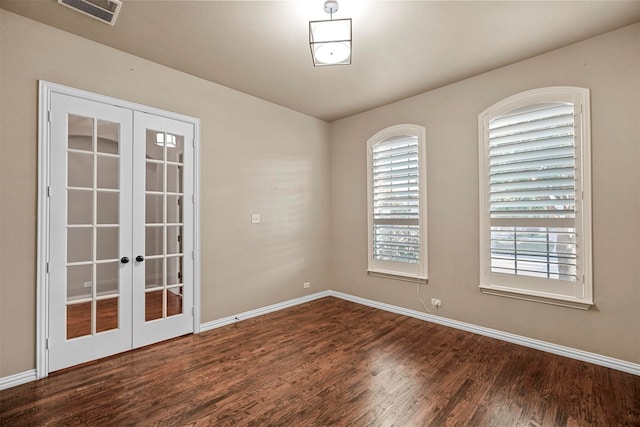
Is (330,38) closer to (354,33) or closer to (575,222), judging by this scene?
(354,33)

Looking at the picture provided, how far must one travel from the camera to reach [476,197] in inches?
134

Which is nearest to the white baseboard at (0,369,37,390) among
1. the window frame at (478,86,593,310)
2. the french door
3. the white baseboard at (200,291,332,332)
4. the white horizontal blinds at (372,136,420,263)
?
the french door

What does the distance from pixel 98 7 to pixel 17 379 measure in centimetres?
301

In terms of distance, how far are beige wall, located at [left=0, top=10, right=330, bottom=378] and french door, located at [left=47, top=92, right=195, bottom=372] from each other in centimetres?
16

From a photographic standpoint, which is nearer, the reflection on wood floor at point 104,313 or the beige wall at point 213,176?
the beige wall at point 213,176

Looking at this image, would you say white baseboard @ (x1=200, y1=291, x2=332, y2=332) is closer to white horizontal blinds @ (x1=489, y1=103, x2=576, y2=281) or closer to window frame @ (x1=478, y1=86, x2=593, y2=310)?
window frame @ (x1=478, y1=86, x2=593, y2=310)

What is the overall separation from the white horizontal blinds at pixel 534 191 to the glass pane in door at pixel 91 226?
396cm

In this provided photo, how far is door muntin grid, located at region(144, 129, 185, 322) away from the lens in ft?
10.2

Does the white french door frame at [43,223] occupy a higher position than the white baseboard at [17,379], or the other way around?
the white french door frame at [43,223]

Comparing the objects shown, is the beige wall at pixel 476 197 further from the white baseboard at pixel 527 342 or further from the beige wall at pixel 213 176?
the beige wall at pixel 213 176

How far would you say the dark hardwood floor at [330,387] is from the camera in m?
2.00

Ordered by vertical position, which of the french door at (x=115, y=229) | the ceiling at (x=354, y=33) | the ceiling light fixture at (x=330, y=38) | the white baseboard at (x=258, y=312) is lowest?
the white baseboard at (x=258, y=312)

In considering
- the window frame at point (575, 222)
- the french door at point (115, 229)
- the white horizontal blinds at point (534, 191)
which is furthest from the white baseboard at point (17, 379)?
the white horizontal blinds at point (534, 191)

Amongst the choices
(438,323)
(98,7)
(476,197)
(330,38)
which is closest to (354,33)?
(330,38)
